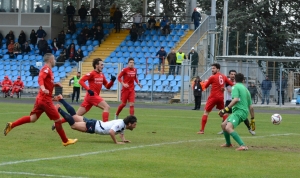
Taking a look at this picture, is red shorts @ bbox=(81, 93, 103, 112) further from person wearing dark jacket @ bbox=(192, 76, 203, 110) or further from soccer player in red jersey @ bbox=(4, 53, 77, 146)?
person wearing dark jacket @ bbox=(192, 76, 203, 110)

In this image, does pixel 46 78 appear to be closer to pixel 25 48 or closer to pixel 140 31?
pixel 140 31

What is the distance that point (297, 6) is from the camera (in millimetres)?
60094

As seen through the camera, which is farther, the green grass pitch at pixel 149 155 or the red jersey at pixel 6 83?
the red jersey at pixel 6 83

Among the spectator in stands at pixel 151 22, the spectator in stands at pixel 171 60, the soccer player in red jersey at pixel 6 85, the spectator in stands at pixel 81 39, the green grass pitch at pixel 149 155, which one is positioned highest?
the spectator in stands at pixel 151 22

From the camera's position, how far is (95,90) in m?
19.1

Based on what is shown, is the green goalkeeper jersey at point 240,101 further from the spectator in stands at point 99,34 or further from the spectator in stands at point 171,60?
the spectator in stands at point 99,34

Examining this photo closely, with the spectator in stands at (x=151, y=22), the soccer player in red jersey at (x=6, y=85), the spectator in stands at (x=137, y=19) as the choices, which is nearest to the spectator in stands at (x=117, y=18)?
the spectator in stands at (x=137, y=19)

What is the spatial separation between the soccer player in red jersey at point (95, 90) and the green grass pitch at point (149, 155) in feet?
2.55

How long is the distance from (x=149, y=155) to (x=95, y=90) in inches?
239

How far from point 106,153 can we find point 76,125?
2323 mm

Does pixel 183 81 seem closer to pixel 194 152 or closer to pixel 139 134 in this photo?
pixel 139 134

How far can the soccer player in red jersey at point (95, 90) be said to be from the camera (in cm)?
1822

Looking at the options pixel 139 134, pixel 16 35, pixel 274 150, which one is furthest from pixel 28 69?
pixel 274 150

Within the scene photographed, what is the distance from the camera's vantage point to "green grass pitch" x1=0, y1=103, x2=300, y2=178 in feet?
36.5
